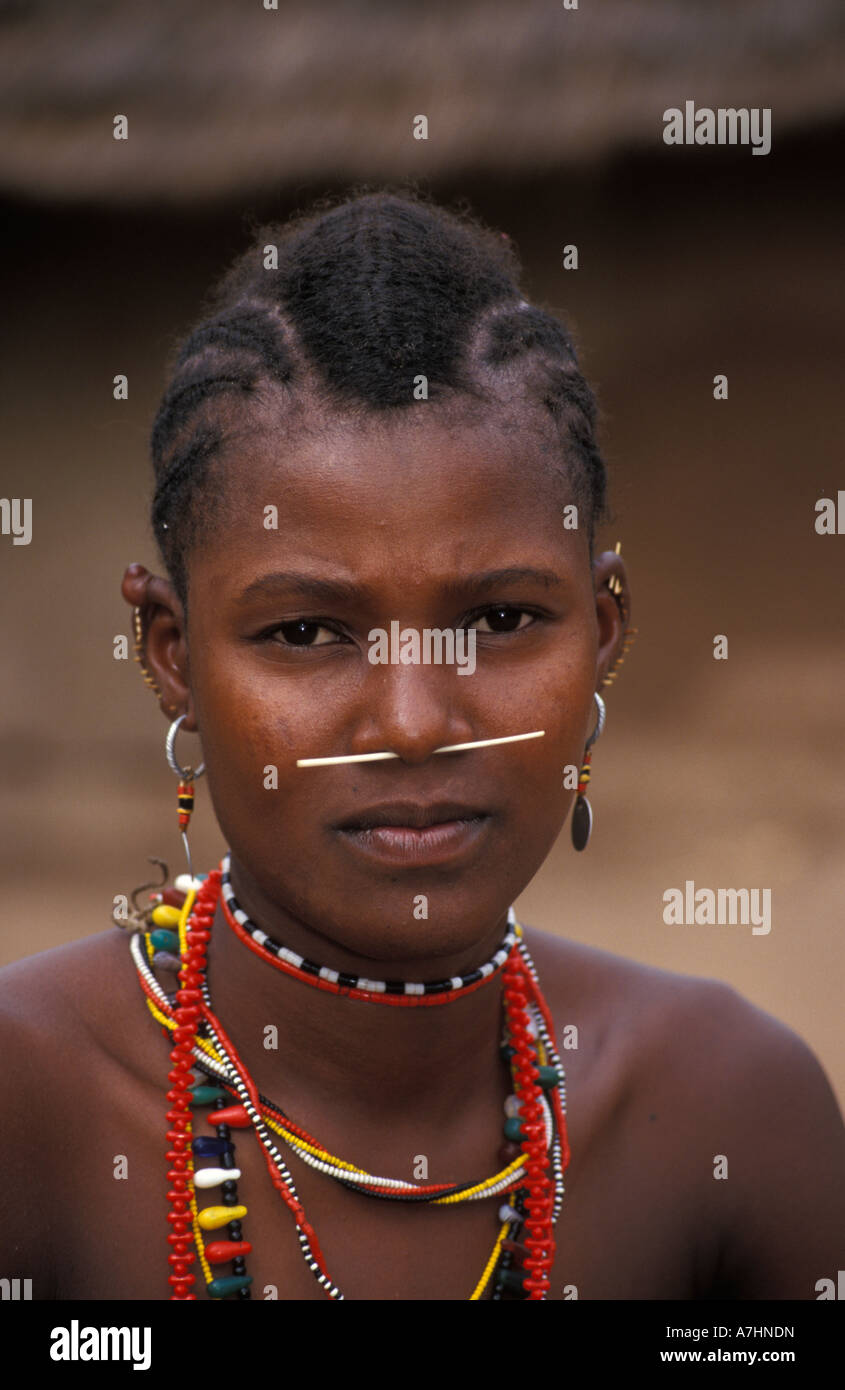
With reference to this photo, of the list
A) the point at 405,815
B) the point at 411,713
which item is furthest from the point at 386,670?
the point at 405,815

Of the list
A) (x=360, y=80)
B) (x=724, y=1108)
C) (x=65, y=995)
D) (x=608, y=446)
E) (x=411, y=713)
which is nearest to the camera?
(x=411, y=713)

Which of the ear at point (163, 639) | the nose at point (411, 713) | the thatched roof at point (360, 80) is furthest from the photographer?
the thatched roof at point (360, 80)

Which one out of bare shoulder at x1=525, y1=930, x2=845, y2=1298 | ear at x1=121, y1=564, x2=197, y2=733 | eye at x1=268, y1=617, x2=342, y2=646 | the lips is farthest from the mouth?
bare shoulder at x1=525, y1=930, x2=845, y2=1298

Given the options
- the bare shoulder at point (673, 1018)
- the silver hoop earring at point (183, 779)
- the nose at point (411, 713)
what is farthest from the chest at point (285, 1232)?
the nose at point (411, 713)

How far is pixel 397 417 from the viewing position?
180 cm

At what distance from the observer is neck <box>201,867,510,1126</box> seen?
2.04 meters

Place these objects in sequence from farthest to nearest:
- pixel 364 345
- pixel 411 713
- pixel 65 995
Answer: pixel 65 995 < pixel 364 345 < pixel 411 713

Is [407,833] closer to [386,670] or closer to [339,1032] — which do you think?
[386,670]

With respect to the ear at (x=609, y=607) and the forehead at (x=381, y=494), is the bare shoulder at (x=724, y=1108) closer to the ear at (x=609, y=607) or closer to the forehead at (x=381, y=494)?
the ear at (x=609, y=607)

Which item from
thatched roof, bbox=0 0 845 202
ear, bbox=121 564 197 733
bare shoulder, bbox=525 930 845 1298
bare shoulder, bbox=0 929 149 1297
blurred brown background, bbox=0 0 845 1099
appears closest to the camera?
bare shoulder, bbox=0 929 149 1297

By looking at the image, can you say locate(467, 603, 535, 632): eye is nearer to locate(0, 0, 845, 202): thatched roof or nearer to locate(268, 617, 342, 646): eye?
locate(268, 617, 342, 646): eye

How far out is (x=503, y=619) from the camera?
6.21 feet

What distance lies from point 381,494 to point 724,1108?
4.08 feet

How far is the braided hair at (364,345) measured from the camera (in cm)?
184
